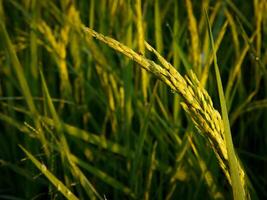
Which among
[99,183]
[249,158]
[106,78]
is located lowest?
[99,183]

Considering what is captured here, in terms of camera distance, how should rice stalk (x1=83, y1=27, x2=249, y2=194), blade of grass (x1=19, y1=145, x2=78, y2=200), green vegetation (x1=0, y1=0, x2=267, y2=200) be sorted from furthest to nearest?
green vegetation (x1=0, y1=0, x2=267, y2=200), blade of grass (x1=19, y1=145, x2=78, y2=200), rice stalk (x1=83, y1=27, x2=249, y2=194)

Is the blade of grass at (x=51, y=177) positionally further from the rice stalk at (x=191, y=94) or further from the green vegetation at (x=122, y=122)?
the rice stalk at (x=191, y=94)

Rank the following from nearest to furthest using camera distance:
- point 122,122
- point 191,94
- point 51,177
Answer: point 191,94, point 51,177, point 122,122

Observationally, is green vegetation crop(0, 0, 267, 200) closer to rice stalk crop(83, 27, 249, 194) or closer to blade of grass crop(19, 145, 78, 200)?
blade of grass crop(19, 145, 78, 200)

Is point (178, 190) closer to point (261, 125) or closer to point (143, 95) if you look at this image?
point (143, 95)

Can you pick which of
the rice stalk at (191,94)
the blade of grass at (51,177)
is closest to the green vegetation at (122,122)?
the blade of grass at (51,177)

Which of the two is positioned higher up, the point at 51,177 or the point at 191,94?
the point at 191,94

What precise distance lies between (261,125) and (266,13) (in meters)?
0.29

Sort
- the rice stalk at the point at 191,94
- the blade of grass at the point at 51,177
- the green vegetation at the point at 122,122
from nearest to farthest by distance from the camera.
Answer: the rice stalk at the point at 191,94, the blade of grass at the point at 51,177, the green vegetation at the point at 122,122

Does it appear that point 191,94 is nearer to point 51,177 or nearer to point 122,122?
point 51,177

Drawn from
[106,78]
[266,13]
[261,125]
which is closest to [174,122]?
[106,78]

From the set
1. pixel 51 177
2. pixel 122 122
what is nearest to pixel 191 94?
pixel 51 177

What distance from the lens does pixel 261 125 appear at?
1.35m

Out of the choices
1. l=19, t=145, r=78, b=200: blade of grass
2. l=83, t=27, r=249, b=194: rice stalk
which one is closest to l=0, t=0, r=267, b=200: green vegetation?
l=19, t=145, r=78, b=200: blade of grass
